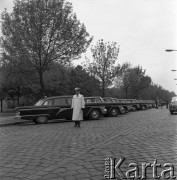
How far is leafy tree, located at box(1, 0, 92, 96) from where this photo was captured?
80.3 ft

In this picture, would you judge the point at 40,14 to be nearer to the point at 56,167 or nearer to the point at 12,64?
the point at 12,64

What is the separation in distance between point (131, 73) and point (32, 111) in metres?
46.8

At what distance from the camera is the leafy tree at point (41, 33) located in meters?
24.5

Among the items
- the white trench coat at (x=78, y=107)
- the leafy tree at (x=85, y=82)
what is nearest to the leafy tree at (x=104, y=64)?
the leafy tree at (x=85, y=82)

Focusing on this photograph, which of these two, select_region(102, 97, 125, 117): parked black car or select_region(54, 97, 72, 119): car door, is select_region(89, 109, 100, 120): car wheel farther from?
select_region(102, 97, 125, 117): parked black car

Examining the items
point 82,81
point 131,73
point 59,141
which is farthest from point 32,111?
point 131,73

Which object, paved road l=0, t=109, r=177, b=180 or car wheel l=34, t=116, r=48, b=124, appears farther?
car wheel l=34, t=116, r=48, b=124

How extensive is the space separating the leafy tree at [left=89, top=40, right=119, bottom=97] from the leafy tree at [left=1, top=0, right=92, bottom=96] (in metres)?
16.8

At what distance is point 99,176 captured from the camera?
4.86m

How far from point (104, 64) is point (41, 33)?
19147 millimetres

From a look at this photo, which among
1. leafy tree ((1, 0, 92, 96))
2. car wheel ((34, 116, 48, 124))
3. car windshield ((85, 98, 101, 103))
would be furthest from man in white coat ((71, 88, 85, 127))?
leafy tree ((1, 0, 92, 96))

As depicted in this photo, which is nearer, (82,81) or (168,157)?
(168,157)

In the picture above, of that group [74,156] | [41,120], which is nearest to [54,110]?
[41,120]

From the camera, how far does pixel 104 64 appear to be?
42844mm
